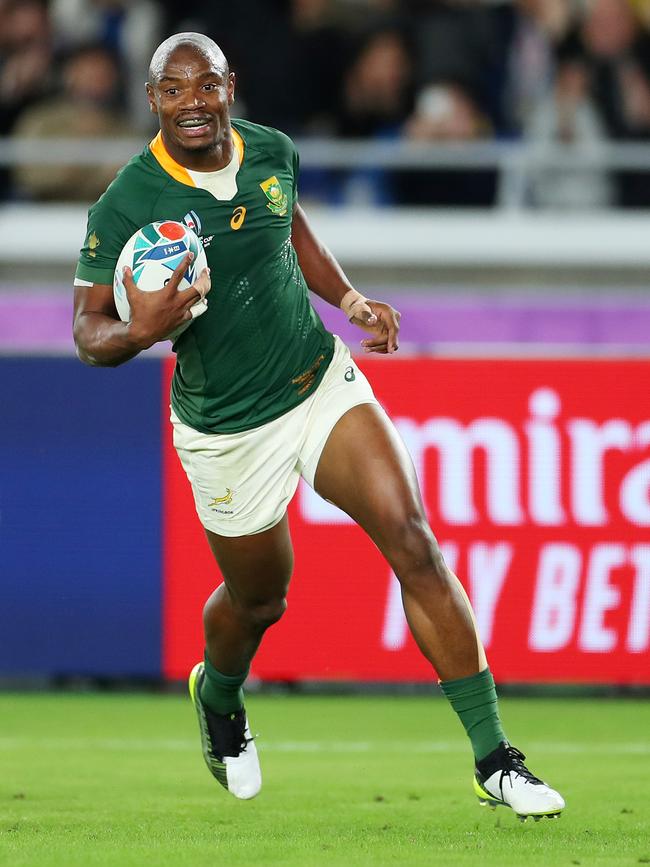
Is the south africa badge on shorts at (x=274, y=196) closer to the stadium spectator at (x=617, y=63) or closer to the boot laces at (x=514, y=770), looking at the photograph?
the boot laces at (x=514, y=770)

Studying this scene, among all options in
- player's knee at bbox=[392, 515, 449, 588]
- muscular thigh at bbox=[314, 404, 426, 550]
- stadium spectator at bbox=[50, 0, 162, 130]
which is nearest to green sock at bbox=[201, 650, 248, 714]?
muscular thigh at bbox=[314, 404, 426, 550]

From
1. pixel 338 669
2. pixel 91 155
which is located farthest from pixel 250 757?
pixel 91 155

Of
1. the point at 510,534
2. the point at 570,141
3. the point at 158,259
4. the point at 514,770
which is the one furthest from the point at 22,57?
the point at 514,770

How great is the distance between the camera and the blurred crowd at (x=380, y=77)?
11359 millimetres

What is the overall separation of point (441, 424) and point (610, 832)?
4.00 m

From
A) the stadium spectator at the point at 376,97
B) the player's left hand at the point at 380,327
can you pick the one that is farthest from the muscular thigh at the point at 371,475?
the stadium spectator at the point at 376,97

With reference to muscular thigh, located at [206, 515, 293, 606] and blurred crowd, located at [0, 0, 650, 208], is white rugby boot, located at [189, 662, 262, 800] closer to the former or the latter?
muscular thigh, located at [206, 515, 293, 606]

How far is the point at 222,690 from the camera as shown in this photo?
6008 millimetres

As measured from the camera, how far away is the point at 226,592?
5836 mm

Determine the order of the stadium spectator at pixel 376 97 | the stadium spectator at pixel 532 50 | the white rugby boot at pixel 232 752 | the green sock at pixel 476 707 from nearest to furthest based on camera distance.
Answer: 1. the green sock at pixel 476 707
2. the white rugby boot at pixel 232 752
3. the stadium spectator at pixel 376 97
4. the stadium spectator at pixel 532 50

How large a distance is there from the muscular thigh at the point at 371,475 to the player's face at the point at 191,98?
3.32ft

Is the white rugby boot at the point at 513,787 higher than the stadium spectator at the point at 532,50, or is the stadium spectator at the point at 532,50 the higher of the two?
the stadium spectator at the point at 532,50

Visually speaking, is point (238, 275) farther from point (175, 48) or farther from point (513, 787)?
point (513, 787)

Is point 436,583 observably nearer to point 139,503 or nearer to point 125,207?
point 125,207
